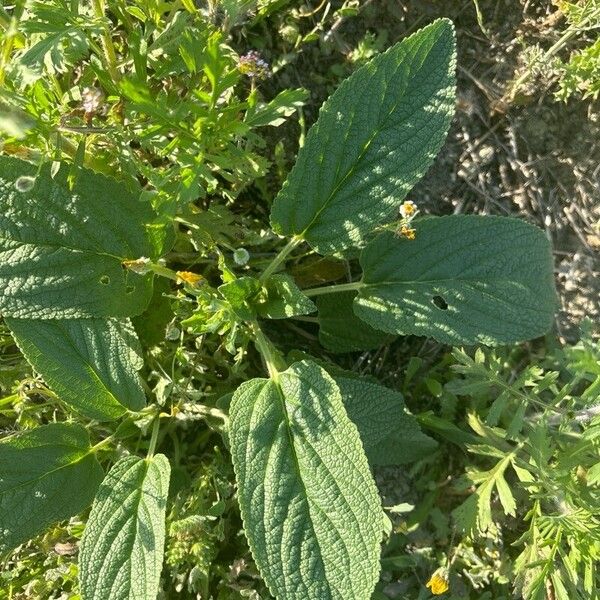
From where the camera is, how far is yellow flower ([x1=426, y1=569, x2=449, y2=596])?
2.45 m

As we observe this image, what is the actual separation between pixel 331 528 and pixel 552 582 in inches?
40.1

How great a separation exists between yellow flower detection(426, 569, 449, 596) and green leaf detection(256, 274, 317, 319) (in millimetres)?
1048

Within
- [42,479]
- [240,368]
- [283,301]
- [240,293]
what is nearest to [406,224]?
[283,301]

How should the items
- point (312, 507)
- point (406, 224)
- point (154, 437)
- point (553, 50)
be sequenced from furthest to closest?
1. point (553, 50)
2. point (154, 437)
3. point (406, 224)
4. point (312, 507)

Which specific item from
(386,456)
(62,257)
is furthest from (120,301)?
(386,456)

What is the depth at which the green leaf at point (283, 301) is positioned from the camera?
2.08 metres

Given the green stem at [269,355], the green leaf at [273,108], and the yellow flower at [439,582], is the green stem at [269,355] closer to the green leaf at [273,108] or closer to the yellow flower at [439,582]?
the green leaf at [273,108]

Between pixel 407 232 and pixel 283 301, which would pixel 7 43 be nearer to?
pixel 283 301

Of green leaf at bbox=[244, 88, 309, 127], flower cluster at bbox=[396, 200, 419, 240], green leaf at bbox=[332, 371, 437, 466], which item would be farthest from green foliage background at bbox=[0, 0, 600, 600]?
flower cluster at bbox=[396, 200, 419, 240]

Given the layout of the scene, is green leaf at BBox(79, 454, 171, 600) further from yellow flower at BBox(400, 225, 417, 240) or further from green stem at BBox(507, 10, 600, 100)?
green stem at BBox(507, 10, 600, 100)

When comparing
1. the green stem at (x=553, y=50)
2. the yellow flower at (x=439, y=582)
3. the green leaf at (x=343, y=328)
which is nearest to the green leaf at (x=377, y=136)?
the green leaf at (x=343, y=328)

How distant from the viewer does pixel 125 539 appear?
6.89ft

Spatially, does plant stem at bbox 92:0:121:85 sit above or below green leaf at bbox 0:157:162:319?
above

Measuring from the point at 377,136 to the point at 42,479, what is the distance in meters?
1.39
